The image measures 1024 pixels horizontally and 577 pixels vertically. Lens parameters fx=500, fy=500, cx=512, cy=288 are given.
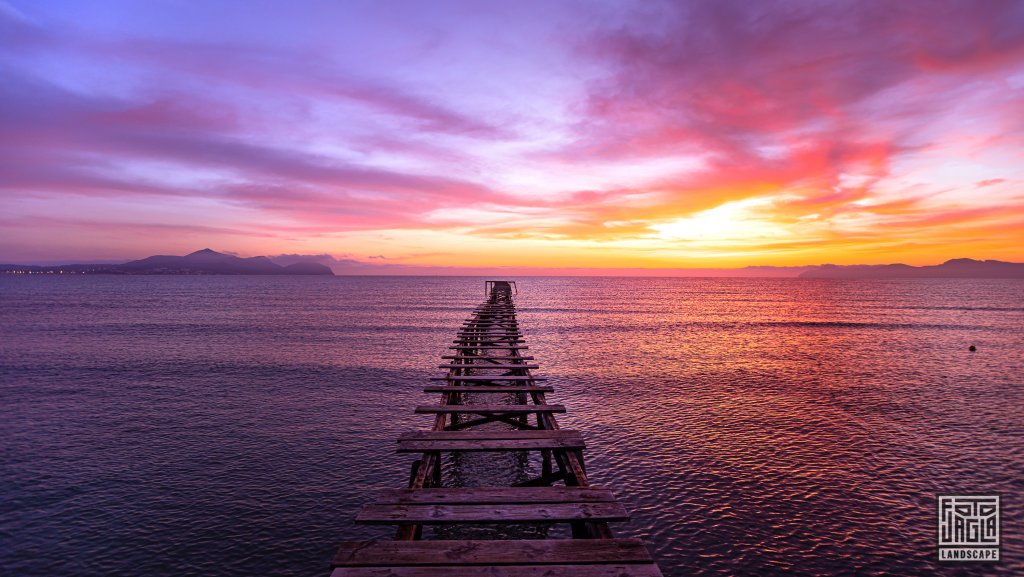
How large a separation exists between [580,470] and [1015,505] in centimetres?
1119

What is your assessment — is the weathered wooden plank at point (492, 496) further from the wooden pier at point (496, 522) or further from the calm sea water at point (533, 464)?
the calm sea water at point (533, 464)

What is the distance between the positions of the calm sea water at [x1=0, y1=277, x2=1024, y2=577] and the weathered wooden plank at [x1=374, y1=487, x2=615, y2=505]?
3.88 metres

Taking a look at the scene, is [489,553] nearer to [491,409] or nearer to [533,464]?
[491,409]

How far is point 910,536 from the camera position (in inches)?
407

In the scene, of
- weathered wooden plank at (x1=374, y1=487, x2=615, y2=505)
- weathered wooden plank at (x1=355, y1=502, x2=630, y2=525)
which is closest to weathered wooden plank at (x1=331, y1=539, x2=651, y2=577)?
weathered wooden plank at (x1=355, y1=502, x2=630, y2=525)

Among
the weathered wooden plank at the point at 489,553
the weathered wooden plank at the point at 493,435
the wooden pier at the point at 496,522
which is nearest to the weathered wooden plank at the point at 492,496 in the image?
the wooden pier at the point at 496,522

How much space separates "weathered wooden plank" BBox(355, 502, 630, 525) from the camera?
6.18 metres

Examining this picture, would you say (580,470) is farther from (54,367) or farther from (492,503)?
(54,367)

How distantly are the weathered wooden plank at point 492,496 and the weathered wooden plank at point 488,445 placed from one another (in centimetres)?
216

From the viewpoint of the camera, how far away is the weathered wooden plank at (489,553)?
5.20 metres

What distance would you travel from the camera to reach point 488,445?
9.36 m

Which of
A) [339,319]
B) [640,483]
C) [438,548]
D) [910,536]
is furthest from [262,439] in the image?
[339,319]

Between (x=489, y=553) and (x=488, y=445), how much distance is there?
403cm

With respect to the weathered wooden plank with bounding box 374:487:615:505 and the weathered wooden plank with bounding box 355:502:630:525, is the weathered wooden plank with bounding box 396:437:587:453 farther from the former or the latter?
the weathered wooden plank with bounding box 355:502:630:525
